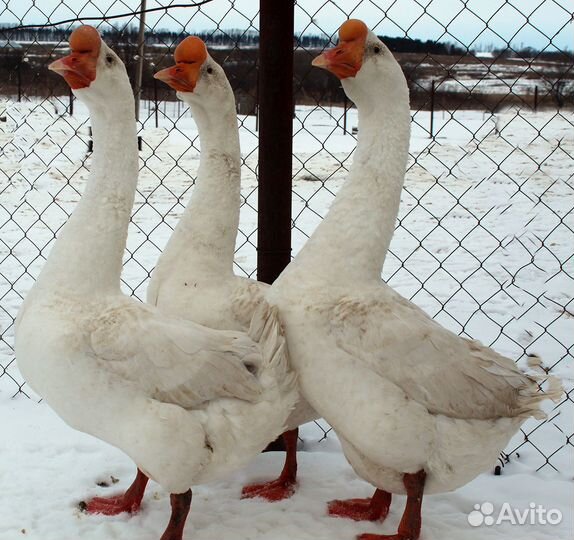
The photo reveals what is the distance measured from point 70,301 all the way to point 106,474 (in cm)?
91

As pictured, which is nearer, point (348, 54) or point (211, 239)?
point (348, 54)

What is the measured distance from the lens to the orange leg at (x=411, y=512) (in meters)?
2.32

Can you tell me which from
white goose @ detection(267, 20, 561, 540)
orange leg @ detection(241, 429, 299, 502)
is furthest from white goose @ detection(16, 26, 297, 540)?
orange leg @ detection(241, 429, 299, 502)

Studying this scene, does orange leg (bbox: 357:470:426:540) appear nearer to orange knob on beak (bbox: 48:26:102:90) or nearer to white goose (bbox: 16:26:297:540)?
white goose (bbox: 16:26:297:540)

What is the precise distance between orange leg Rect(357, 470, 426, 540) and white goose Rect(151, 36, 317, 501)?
0.47 meters

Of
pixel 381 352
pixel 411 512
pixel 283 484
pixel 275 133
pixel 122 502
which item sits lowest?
pixel 122 502

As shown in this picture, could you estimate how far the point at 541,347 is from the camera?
405 cm

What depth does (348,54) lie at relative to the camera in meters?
2.29

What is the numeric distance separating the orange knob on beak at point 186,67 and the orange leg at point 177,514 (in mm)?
1377

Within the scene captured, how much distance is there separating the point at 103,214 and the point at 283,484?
1.21 m

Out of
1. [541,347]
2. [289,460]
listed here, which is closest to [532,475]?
[289,460]

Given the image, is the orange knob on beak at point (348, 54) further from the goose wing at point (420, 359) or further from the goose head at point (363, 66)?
the goose wing at point (420, 359)

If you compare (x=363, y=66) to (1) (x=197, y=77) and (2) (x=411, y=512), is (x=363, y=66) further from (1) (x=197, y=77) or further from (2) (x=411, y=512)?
(2) (x=411, y=512)

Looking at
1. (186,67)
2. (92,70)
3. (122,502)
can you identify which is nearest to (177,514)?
(122,502)
